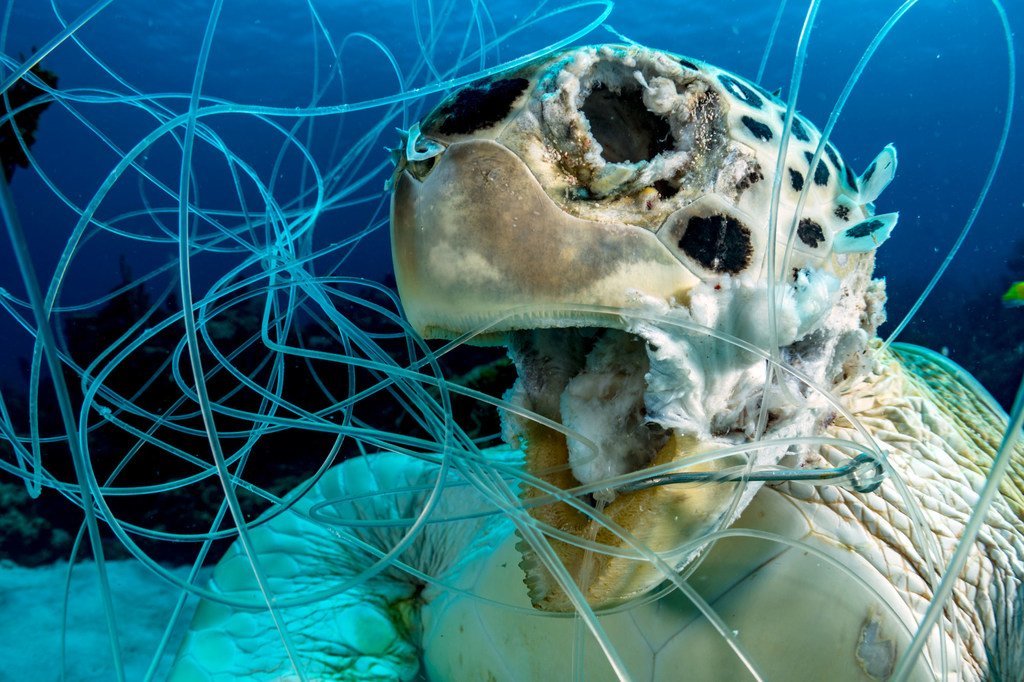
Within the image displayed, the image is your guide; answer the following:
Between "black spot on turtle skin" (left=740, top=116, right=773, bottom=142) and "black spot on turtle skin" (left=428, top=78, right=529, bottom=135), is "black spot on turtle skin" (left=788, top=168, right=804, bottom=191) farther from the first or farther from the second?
"black spot on turtle skin" (left=428, top=78, right=529, bottom=135)

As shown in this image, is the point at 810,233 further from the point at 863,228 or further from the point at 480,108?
the point at 480,108

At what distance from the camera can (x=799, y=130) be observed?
1.16 m

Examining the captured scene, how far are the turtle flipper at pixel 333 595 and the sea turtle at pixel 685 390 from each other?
25.4 inches

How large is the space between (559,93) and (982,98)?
3484 centimetres

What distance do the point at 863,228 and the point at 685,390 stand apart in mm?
422

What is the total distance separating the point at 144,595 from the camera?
4211mm

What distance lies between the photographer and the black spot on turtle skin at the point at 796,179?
1058 millimetres

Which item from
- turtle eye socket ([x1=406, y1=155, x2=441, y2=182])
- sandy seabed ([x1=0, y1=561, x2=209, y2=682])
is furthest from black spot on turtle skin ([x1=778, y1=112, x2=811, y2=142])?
sandy seabed ([x1=0, y1=561, x2=209, y2=682])

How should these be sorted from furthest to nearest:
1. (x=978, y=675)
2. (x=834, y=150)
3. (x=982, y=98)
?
(x=982, y=98)
(x=978, y=675)
(x=834, y=150)

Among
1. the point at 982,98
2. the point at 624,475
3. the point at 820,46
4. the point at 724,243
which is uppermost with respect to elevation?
the point at 724,243

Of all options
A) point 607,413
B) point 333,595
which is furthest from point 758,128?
point 333,595

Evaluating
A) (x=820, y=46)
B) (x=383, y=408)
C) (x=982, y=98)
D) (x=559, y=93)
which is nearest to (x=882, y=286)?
(x=559, y=93)

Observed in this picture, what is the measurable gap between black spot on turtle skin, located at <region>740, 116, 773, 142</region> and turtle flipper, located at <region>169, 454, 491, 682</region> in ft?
4.55

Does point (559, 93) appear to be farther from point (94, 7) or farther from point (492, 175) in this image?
point (94, 7)
